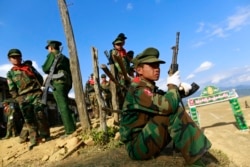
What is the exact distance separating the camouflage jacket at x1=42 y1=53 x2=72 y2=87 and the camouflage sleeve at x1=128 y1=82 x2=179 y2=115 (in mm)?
3956

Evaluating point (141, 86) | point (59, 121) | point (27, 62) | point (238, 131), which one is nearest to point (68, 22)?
point (27, 62)

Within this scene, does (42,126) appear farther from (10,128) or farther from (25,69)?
(10,128)

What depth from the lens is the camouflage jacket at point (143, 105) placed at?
3971 millimetres

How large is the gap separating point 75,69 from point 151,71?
12.9ft

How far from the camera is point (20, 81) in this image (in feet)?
25.5

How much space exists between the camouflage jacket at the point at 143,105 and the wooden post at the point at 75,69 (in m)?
3.31

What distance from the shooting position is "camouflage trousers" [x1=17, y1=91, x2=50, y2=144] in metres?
7.65

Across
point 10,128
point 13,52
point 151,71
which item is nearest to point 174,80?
point 151,71

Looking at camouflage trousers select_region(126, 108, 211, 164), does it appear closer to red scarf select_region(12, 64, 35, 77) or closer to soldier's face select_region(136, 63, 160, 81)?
soldier's face select_region(136, 63, 160, 81)

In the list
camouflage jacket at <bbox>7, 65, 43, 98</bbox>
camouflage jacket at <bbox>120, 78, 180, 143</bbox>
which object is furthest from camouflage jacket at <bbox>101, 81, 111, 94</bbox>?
camouflage jacket at <bbox>120, 78, 180, 143</bbox>

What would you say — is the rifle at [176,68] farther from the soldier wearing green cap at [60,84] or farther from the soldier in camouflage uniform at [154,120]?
the soldier wearing green cap at [60,84]

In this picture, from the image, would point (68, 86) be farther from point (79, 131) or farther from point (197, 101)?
point (197, 101)

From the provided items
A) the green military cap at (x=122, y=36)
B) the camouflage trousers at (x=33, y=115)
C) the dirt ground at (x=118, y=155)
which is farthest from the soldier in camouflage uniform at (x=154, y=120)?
the green military cap at (x=122, y=36)

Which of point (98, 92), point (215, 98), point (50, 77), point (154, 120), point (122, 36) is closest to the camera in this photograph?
point (154, 120)
